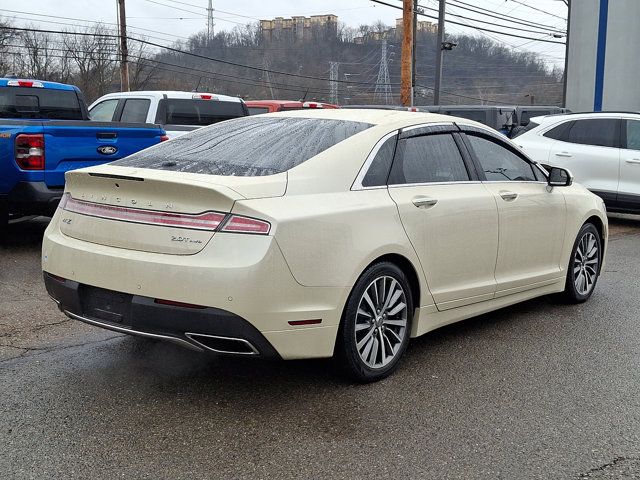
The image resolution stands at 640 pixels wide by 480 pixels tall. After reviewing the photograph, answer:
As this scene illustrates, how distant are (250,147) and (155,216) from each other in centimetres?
88

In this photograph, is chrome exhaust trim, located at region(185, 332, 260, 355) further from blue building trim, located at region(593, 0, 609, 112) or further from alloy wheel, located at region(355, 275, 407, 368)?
blue building trim, located at region(593, 0, 609, 112)

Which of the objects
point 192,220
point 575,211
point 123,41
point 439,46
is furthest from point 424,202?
point 123,41

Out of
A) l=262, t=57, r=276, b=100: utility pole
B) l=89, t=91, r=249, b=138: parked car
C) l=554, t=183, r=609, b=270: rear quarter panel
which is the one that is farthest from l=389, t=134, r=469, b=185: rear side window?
l=262, t=57, r=276, b=100: utility pole

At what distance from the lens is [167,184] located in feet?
12.2

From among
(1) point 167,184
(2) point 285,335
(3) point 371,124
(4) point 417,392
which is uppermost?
(3) point 371,124

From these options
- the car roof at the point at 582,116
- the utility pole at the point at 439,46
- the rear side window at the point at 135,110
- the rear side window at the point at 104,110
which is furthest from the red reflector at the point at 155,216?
the utility pole at the point at 439,46

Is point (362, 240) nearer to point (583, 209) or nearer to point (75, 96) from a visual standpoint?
point (583, 209)

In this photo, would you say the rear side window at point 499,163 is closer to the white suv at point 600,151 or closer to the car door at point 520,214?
the car door at point 520,214

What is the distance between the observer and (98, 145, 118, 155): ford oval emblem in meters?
7.96

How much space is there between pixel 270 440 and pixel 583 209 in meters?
3.86

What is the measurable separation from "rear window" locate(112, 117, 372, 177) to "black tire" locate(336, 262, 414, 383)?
0.80 metres

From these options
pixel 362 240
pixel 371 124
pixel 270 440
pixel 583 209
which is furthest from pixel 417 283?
pixel 583 209

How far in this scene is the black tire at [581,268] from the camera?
611cm

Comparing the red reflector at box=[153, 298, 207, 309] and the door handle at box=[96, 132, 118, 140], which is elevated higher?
the door handle at box=[96, 132, 118, 140]
